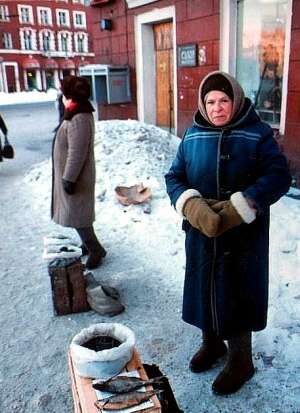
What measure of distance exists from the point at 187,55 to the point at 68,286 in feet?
19.9

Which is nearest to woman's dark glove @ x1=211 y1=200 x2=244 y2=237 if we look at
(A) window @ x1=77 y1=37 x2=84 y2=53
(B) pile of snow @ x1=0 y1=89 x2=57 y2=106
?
(B) pile of snow @ x1=0 y1=89 x2=57 y2=106

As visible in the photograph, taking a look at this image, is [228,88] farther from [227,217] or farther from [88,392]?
[88,392]

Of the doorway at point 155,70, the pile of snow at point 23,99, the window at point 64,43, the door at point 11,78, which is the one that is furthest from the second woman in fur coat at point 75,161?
the window at point 64,43

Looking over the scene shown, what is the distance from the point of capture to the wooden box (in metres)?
3.21

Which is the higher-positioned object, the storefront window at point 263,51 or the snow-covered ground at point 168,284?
the storefront window at point 263,51

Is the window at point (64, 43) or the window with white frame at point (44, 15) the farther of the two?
the window at point (64, 43)

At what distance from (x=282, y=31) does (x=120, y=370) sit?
5887mm

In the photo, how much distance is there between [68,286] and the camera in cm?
326

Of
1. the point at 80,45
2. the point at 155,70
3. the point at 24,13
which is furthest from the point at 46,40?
the point at 155,70

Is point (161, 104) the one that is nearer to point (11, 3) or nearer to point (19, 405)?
point (19, 405)

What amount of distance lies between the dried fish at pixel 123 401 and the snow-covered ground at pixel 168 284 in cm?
68

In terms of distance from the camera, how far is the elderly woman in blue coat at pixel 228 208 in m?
2.04

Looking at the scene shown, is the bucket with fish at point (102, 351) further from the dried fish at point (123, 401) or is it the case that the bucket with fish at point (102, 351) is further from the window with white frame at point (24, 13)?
the window with white frame at point (24, 13)

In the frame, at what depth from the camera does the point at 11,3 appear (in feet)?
145
